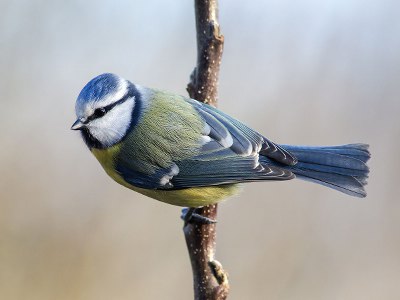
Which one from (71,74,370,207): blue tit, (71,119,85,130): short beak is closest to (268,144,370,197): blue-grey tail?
(71,74,370,207): blue tit

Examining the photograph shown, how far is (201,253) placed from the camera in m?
1.53

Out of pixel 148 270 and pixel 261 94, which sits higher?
pixel 261 94

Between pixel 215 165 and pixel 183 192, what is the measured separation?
0.12 m

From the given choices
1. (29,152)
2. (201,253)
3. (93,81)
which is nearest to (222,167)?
(201,253)

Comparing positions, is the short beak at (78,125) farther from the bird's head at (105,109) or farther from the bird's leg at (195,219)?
the bird's leg at (195,219)

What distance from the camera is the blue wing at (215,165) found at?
1.63 metres

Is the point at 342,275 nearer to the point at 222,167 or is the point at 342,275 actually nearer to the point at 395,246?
the point at 395,246

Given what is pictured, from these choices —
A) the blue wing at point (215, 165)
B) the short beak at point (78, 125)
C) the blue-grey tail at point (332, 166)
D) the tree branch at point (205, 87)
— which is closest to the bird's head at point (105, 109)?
the short beak at point (78, 125)

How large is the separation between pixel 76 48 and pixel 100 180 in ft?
1.95

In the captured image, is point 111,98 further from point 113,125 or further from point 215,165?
point 215,165

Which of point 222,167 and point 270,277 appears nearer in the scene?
point 222,167

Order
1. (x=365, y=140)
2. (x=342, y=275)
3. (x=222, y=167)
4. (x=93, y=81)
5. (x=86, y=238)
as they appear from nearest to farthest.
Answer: (x=93, y=81) < (x=222, y=167) < (x=86, y=238) < (x=342, y=275) < (x=365, y=140)

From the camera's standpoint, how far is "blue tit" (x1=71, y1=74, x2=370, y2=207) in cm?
162

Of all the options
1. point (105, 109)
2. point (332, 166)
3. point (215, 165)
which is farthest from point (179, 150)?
point (332, 166)
